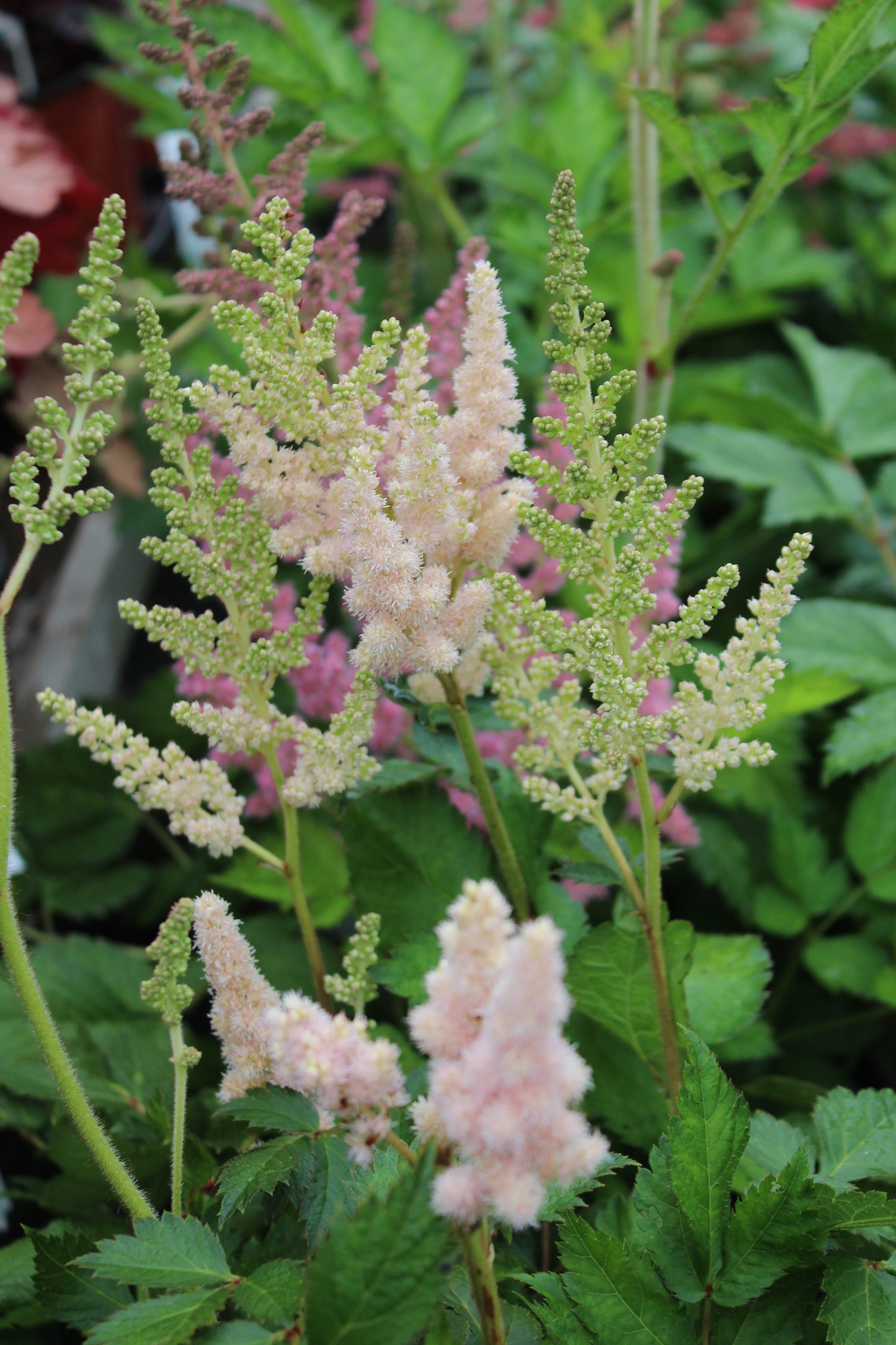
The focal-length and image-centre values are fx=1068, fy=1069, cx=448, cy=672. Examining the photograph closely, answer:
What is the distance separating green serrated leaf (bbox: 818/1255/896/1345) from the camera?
0.64 meters

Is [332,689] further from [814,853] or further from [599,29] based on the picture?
[599,29]

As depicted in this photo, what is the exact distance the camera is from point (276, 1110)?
0.61 meters

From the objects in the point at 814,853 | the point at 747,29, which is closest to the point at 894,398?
the point at 814,853

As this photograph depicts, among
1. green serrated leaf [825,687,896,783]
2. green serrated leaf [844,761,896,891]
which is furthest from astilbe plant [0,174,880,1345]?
green serrated leaf [844,761,896,891]

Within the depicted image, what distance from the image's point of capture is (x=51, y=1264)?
67 centimetres

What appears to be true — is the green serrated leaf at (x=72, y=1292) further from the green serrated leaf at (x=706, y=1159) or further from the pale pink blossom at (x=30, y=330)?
the pale pink blossom at (x=30, y=330)

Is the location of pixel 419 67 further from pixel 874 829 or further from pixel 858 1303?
pixel 858 1303

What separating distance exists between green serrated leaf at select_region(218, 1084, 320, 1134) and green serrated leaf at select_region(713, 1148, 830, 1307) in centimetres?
27

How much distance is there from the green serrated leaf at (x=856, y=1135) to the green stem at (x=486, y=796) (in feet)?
0.88

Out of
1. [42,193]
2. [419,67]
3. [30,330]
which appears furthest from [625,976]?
[419,67]

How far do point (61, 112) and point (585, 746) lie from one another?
7.11 ft

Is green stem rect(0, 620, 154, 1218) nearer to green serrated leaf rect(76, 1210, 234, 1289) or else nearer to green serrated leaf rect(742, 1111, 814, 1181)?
green serrated leaf rect(76, 1210, 234, 1289)

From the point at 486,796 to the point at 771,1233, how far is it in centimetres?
33

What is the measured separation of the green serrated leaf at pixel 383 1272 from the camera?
493 millimetres
